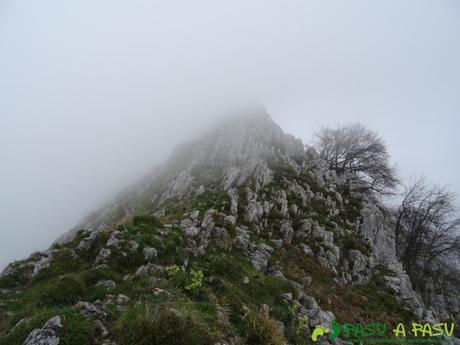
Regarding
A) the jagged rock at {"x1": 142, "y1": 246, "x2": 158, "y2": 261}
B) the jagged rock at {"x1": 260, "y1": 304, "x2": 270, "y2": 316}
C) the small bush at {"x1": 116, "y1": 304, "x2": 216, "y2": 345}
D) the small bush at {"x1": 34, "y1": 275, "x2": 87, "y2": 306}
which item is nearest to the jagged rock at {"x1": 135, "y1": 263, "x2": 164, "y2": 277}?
the jagged rock at {"x1": 142, "y1": 246, "x2": 158, "y2": 261}

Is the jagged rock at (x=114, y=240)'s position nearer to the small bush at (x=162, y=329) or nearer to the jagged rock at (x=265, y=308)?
the small bush at (x=162, y=329)

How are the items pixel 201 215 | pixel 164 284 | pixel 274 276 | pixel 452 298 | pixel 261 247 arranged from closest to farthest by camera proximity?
1. pixel 164 284
2. pixel 274 276
3. pixel 261 247
4. pixel 201 215
5. pixel 452 298

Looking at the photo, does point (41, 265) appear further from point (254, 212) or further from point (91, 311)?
point (254, 212)

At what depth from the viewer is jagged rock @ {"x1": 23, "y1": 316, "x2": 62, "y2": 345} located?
4641 mm

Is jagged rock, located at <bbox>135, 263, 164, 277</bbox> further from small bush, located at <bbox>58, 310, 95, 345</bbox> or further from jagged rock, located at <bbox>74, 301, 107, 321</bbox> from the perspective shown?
small bush, located at <bbox>58, 310, 95, 345</bbox>

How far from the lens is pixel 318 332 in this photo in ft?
27.1

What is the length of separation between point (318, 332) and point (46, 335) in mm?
8123

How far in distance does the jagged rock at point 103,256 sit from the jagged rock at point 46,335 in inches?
189

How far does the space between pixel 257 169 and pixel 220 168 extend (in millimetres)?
8111

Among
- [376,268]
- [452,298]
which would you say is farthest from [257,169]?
[452,298]

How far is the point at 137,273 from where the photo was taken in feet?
28.8

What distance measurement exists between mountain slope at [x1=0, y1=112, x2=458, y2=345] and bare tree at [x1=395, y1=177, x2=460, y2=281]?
9.46 feet

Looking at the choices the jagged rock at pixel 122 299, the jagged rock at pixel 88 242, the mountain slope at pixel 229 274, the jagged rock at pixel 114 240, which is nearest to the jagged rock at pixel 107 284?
the mountain slope at pixel 229 274

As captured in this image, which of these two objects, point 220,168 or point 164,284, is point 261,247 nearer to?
point 164,284
